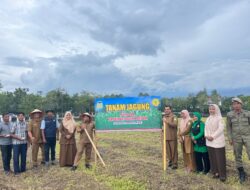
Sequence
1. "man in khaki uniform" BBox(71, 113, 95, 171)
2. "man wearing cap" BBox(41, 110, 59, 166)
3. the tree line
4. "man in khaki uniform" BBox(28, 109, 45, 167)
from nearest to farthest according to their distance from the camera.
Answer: "man in khaki uniform" BBox(71, 113, 95, 171)
"man in khaki uniform" BBox(28, 109, 45, 167)
"man wearing cap" BBox(41, 110, 59, 166)
the tree line

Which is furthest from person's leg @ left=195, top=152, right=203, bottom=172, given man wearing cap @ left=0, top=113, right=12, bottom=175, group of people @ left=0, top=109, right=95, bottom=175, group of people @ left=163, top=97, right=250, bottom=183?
man wearing cap @ left=0, top=113, right=12, bottom=175

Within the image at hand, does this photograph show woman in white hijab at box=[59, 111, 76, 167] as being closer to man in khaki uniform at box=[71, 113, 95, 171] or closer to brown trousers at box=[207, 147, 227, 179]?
man in khaki uniform at box=[71, 113, 95, 171]

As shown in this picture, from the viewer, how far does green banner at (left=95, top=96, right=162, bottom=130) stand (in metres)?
8.97

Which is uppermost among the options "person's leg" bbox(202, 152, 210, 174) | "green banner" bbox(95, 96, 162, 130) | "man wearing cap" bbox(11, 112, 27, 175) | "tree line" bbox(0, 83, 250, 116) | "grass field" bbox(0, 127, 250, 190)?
"tree line" bbox(0, 83, 250, 116)

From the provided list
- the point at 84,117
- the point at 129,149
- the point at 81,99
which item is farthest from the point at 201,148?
the point at 81,99

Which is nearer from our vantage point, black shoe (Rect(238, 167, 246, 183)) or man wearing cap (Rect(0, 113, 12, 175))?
black shoe (Rect(238, 167, 246, 183))

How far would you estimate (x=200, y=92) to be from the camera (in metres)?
81.4

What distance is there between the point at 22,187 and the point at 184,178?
366 centimetres

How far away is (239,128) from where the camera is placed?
21.1 feet

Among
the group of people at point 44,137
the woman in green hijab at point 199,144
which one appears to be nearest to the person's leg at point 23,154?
the group of people at point 44,137

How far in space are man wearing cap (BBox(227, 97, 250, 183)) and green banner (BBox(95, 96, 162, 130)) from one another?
2.72 meters

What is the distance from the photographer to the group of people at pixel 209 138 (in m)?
6.46

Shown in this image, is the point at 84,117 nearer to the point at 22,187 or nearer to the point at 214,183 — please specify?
the point at 22,187

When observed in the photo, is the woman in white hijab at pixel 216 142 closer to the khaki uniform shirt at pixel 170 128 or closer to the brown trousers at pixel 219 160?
the brown trousers at pixel 219 160
